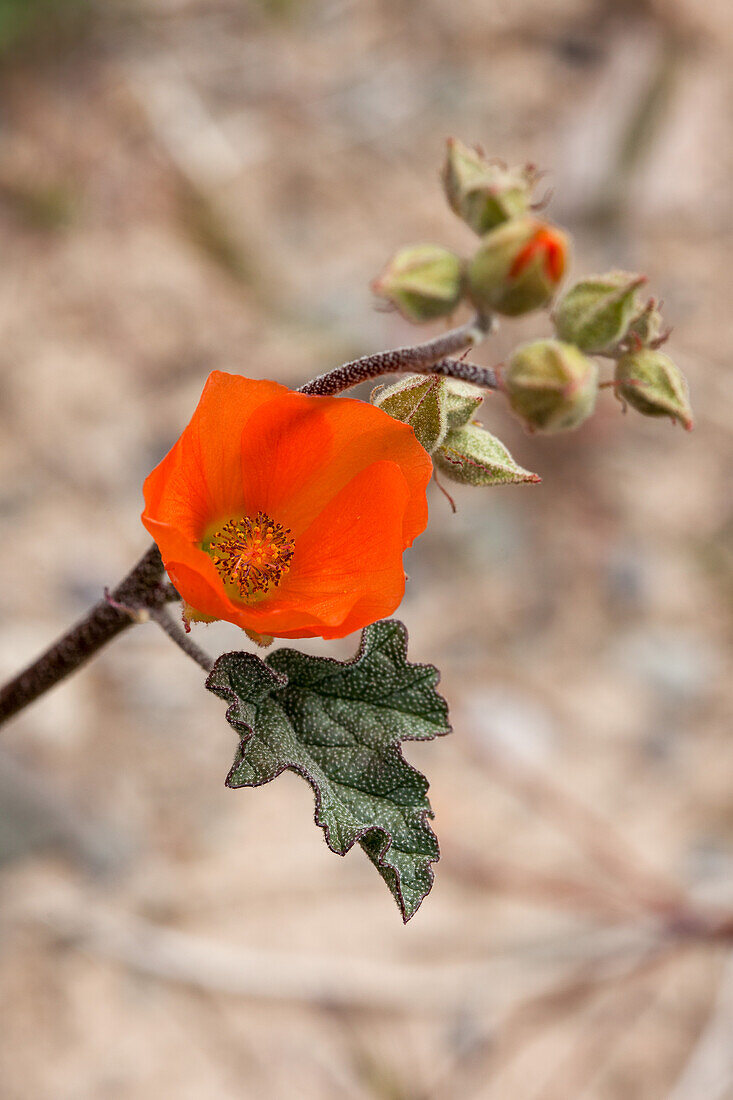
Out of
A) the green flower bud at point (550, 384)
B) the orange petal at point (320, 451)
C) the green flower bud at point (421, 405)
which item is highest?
the green flower bud at point (550, 384)

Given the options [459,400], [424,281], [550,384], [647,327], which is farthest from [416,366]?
[647,327]

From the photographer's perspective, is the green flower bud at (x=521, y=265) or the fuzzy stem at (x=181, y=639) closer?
the fuzzy stem at (x=181, y=639)

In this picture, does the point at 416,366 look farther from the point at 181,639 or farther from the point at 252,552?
the point at 181,639

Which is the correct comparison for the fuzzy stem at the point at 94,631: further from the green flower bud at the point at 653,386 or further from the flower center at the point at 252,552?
the green flower bud at the point at 653,386

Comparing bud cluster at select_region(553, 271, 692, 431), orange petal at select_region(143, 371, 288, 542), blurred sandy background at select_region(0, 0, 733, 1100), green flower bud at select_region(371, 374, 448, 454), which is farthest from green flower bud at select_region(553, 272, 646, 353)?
blurred sandy background at select_region(0, 0, 733, 1100)

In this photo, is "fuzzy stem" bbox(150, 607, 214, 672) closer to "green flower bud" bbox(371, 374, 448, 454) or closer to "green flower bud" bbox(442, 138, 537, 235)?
"green flower bud" bbox(371, 374, 448, 454)

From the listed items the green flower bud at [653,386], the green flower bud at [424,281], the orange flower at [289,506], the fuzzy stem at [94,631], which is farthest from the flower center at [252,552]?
the green flower bud at [653,386]

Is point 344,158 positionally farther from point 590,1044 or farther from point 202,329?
point 590,1044
